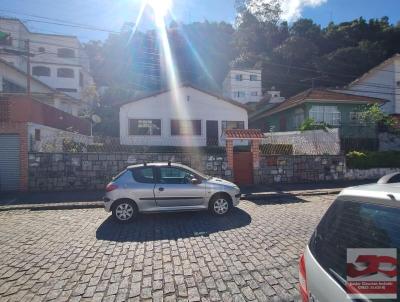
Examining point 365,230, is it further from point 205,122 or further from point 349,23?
point 349,23

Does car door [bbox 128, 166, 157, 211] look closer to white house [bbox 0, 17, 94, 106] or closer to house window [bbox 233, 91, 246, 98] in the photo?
white house [bbox 0, 17, 94, 106]

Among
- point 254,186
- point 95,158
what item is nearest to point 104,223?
point 95,158

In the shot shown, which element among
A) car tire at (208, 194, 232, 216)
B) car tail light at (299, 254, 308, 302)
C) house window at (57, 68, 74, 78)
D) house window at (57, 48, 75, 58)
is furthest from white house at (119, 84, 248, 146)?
house window at (57, 48, 75, 58)

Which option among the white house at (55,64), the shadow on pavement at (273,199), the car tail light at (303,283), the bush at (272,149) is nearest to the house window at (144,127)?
the bush at (272,149)

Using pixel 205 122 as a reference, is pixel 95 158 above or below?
below

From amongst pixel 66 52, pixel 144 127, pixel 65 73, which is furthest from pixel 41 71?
pixel 144 127

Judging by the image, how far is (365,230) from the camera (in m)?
Answer: 1.72

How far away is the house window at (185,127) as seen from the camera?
23.1m

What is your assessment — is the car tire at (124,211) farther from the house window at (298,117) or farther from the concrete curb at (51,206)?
the house window at (298,117)

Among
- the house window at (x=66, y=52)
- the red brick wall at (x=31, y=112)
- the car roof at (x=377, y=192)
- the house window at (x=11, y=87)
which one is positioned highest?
the house window at (x=66, y=52)

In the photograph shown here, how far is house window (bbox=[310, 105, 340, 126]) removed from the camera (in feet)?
78.6

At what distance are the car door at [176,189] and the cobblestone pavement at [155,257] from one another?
0.51m

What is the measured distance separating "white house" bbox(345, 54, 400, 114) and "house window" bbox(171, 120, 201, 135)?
22.7m

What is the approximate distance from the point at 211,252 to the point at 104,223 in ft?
12.0
